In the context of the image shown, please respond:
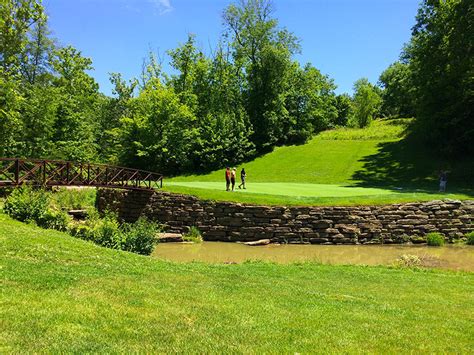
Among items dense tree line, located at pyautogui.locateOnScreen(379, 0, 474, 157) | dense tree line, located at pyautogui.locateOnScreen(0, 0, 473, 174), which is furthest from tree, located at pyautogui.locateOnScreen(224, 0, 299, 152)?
dense tree line, located at pyautogui.locateOnScreen(379, 0, 474, 157)

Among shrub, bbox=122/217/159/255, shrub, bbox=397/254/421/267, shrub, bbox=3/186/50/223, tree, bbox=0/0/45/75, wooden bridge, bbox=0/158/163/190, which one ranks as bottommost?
shrub, bbox=397/254/421/267

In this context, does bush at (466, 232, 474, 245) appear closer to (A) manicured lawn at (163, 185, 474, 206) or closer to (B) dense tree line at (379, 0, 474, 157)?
(A) manicured lawn at (163, 185, 474, 206)

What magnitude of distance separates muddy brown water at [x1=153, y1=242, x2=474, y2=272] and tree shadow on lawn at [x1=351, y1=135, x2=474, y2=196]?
9665 millimetres

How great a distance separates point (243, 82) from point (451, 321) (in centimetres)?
4668

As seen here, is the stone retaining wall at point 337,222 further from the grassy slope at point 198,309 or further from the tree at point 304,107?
the tree at point 304,107

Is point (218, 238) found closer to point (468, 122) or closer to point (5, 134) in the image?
point (5, 134)

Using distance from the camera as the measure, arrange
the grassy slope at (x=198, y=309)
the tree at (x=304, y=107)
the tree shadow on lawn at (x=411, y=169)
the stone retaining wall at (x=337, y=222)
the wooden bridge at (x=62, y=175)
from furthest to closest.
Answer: the tree at (x=304, y=107)
the tree shadow on lawn at (x=411, y=169)
the stone retaining wall at (x=337, y=222)
the wooden bridge at (x=62, y=175)
the grassy slope at (x=198, y=309)

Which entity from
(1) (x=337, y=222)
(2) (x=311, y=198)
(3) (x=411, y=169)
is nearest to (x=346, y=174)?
(3) (x=411, y=169)

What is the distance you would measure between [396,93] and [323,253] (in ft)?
202

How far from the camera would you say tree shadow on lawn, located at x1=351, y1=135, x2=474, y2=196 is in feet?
100

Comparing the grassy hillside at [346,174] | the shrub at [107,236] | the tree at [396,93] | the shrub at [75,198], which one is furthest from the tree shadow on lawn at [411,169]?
the tree at [396,93]

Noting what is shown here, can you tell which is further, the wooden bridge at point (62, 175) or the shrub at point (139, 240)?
the wooden bridge at point (62, 175)

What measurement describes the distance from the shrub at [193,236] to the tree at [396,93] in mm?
46571

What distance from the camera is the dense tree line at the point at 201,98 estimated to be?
105ft
